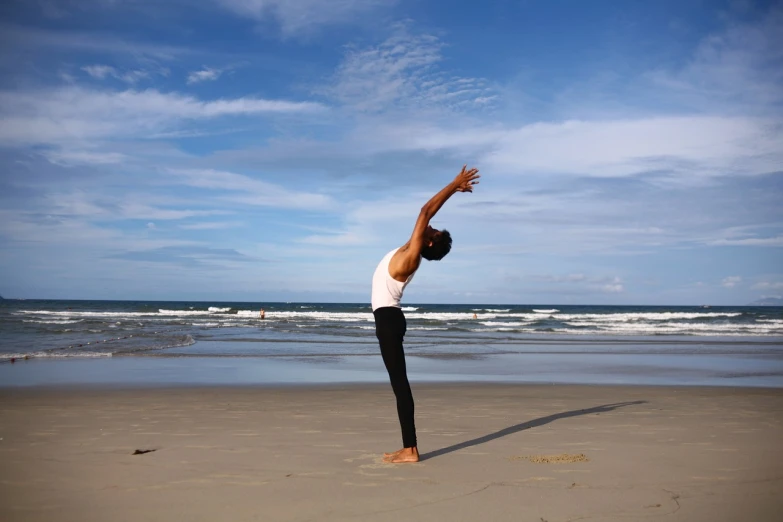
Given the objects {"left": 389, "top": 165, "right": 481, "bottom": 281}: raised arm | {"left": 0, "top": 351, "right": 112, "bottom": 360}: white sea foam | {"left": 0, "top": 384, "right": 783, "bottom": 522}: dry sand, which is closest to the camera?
{"left": 0, "top": 384, "right": 783, "bottom": 522}: dry sand

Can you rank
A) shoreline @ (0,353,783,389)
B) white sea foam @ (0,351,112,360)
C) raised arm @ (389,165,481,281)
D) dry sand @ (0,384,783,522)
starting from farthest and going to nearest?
white sea foam @ (0,351,112,360) → shoreline @ (0,353,783,389) → raised arm @ (389,165,481,281) → dry sand @ (0,384,783,522)

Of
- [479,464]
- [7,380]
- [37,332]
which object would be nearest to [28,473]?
[479,464]

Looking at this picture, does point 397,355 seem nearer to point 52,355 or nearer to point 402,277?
point 402,277

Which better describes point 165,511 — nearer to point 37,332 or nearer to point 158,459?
point 158,459

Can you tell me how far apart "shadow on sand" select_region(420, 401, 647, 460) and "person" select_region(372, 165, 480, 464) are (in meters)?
0.63

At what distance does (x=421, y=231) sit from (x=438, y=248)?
223mm

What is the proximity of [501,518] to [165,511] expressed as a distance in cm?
197

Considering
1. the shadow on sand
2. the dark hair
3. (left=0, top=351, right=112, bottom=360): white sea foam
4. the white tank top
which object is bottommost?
(left=0, top=351, right=112, bottom=360): white sea foam

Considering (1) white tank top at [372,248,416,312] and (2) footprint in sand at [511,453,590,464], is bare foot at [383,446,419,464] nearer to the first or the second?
(2) footprint in sand at [511,453,590,464]

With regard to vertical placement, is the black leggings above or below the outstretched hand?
below

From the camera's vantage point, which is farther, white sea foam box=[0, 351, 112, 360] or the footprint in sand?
white sea foam box=[0, 351, 112, 360]

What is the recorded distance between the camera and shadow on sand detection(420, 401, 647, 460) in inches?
216

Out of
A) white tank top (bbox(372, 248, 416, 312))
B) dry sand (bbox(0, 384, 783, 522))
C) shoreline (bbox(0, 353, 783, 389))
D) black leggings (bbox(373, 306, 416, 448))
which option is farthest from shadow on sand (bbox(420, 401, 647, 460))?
shoreline (bbox(0, 353, 783, 389))

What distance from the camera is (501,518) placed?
361cm
